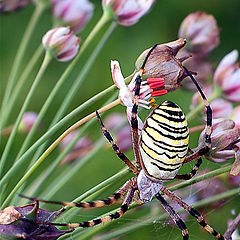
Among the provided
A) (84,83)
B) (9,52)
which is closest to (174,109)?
(84,83)

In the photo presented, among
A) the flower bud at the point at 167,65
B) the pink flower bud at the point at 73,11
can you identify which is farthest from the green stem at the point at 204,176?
the pink flower bud at the point at 73,11

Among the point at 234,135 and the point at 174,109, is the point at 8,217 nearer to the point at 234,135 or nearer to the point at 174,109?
the point at 174,109

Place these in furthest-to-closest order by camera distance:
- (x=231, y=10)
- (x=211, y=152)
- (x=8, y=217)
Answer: (x=231, y=10)
(x=211, y=152)
(x=8, y=217)

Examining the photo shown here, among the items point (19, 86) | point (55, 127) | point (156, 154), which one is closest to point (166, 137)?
point (156, 154)

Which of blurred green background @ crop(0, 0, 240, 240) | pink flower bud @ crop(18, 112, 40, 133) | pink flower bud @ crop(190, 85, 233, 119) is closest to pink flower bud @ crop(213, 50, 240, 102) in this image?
pink flower bud @ crop(190, 85, 233, 119)

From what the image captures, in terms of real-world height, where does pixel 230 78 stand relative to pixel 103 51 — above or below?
above

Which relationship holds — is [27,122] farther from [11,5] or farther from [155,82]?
[155,82]
